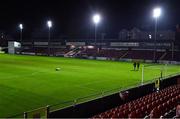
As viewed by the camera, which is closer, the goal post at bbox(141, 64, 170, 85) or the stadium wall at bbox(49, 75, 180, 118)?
the stadium wall at bbox(49, 75, 180, 118)

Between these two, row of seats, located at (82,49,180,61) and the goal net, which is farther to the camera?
row of seats, located at (82,49,180,61)

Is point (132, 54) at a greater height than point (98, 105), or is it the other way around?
point (132, 54)

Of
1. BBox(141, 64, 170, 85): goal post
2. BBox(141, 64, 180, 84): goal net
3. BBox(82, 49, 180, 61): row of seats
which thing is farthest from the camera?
BBox(82, 49, 180, 61): row of seats

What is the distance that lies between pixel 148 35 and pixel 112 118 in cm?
8472

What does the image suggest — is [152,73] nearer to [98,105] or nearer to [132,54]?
[98,105]

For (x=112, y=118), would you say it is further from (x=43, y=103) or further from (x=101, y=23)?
(x=101, y=23)

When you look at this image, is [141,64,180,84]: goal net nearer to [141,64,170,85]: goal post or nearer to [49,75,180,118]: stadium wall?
[141,64,170,85]: goal post

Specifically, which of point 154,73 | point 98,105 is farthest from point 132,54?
point 98,105

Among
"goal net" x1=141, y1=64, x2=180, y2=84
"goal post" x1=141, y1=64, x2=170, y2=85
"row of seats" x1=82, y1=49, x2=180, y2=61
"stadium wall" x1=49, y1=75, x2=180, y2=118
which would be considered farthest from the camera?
"row of seats" x1=82, y1=49, x2=180, y2=61

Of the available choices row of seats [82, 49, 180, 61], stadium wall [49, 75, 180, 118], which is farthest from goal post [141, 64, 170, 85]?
row of seats [82, 49, 180, 61]

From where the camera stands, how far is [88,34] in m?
110

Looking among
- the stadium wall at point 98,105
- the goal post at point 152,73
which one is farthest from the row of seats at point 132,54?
the stadium wall at point 98,105

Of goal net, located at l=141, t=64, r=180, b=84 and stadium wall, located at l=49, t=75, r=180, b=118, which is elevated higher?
stadium wall, located at l=49, t=75, r=180, b=118

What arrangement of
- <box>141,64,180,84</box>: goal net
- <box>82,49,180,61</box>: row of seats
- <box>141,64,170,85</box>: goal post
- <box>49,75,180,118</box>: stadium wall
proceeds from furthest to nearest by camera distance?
<box>82,49,180,61</box>: row of seats
<box>141,64,180,84</box>: goal net
<box>141,64,170,85</box>: goal post
<box>49,75,180,118</box>: stadium wall
